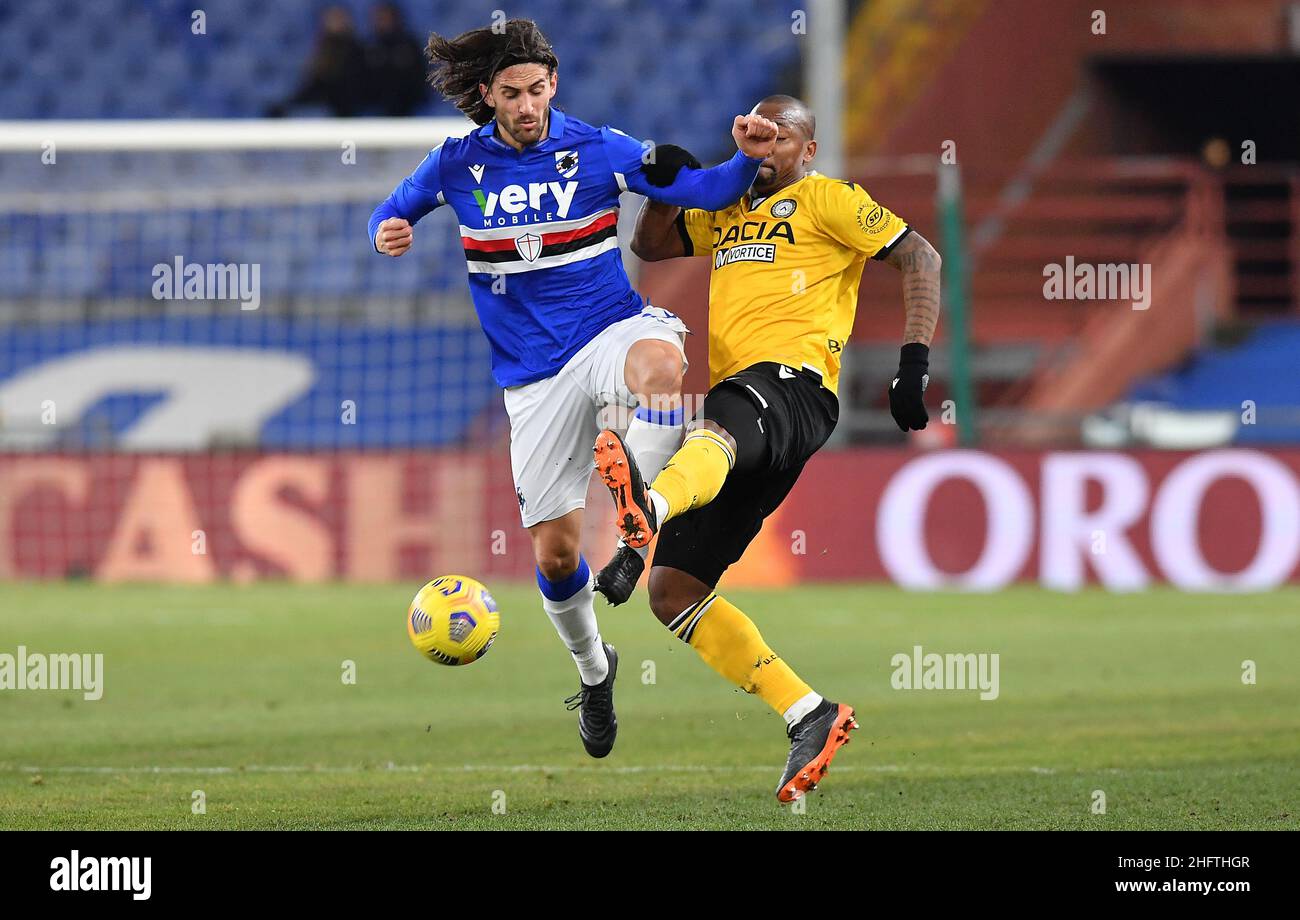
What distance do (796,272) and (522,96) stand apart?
1099 mm

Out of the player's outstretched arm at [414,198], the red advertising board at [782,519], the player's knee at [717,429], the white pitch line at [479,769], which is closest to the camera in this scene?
the player's knee at [717,429]

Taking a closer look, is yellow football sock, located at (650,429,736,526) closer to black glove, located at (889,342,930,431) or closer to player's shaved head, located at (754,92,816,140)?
black glove, located at (889,342,930,431)

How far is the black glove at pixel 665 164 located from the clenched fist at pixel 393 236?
836 mm

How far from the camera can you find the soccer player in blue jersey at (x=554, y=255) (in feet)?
21.3

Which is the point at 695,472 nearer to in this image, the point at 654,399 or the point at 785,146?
the point at 654,399

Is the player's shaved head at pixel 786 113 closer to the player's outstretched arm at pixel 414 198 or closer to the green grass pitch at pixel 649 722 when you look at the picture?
the player's outstretched arm at pixel 414 198

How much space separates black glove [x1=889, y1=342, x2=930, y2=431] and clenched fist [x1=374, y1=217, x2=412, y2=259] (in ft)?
5.61

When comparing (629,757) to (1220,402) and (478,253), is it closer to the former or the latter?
(478,253)

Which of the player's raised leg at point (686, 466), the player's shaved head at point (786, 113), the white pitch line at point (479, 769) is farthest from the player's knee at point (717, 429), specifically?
the white pitch line at point (479, 769)

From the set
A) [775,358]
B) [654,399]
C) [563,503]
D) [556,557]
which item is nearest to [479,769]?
[556,557]

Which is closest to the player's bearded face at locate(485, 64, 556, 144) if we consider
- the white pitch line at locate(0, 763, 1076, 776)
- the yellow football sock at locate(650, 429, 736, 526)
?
the yellow football sock at locate(650, 429, 736, 526)

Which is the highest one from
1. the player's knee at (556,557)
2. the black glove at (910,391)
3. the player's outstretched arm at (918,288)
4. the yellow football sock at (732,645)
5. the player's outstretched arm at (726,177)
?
the player's outstretched arm at (726,177)

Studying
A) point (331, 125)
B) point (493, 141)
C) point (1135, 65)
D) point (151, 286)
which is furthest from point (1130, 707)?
point (1135, 65)

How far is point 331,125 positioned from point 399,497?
3101 mm
